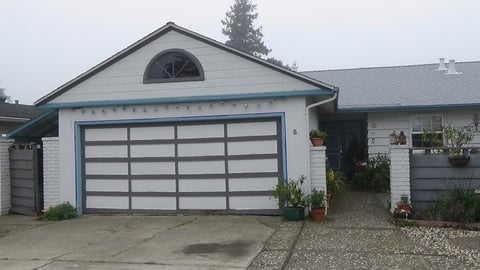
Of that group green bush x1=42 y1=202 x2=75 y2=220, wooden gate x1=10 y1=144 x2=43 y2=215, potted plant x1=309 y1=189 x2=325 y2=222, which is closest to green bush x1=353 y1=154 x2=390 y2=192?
potted plant x1=309 y1=189 x2=325 y2=222

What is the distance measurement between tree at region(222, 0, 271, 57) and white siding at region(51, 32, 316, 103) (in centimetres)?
3987

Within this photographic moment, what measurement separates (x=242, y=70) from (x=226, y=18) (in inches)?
1700

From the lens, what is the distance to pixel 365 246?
24.1 ft

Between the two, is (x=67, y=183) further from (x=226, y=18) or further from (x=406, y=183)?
(x=226, y=18)

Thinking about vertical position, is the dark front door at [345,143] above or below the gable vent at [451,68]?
below

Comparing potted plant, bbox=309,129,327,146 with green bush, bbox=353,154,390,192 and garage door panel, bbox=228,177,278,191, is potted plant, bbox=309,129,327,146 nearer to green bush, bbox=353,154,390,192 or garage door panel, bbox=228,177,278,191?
garage door panel, bbox=228,177,278,191

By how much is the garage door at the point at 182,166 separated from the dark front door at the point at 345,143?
629 cm

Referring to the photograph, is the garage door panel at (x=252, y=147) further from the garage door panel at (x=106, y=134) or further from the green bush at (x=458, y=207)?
the green bush at (x=458, y=207)

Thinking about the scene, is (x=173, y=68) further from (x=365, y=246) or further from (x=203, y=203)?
(x=365, y=246)

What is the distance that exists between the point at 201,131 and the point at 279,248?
13.8 ft

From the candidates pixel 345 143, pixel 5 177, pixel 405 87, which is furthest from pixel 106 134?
pixel 405 87

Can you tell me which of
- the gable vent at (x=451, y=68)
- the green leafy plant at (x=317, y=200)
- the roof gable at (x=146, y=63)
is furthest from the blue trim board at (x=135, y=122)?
the gable vent at (x=451, y=68)

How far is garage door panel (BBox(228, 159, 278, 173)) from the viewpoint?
410 inches

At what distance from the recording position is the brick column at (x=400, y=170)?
9508mm
